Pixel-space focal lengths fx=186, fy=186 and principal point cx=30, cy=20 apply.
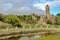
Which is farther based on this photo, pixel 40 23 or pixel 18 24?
pixel 40 23

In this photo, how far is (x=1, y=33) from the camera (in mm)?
31531

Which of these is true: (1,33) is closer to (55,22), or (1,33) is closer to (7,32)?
(7,32)

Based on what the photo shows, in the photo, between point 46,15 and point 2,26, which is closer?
point 2,26

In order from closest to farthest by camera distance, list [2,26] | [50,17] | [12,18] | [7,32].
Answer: [7,32] < [2,26] < [12,18] < [50,17]

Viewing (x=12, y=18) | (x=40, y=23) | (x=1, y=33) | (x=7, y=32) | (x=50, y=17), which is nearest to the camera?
(x=1, y=33)

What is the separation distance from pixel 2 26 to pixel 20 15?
34.3 meters

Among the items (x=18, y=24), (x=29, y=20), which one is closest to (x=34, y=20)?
(x=29, y=20)

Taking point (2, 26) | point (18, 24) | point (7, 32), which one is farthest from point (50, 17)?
point (7, 32)

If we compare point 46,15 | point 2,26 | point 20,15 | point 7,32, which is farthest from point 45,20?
point 7,32

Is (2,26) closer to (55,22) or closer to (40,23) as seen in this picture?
(40,23)

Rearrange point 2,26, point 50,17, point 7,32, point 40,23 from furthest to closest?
point 50,17, point 40,23, point 2,26, point 7,32

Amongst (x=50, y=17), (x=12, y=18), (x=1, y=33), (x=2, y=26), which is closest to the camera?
(x=1, y=33)

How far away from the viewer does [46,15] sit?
6856 centimetres

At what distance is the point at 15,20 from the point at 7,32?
16.6 metres
